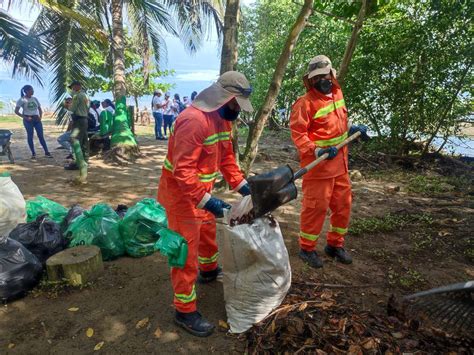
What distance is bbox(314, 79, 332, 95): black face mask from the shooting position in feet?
9.96

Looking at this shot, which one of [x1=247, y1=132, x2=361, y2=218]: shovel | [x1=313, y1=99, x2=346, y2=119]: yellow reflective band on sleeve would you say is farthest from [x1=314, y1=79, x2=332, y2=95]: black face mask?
[x1=247, y1=132, x2=361, y2=218]: shovel

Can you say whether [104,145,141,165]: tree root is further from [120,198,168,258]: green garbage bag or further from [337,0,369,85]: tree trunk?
[337,0,369,85]: tree trunk

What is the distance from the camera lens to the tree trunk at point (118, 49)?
26.8ft

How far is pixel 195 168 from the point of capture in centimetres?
215

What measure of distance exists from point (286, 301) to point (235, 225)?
30.8 inches

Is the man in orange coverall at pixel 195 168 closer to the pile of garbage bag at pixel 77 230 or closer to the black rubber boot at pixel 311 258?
the pile of garbage bag at pixel 77 230

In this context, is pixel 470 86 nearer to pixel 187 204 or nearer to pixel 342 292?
pixel 342 292

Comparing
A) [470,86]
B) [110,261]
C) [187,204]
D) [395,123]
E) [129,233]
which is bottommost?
[110,261]

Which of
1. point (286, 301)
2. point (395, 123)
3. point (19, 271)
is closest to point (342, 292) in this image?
point (286, 301)

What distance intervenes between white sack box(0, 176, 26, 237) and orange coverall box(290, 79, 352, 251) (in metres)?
2.84

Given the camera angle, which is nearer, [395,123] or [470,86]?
[470,86]

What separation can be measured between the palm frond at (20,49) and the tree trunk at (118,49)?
1.62m

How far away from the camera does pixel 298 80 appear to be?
34.4 ft

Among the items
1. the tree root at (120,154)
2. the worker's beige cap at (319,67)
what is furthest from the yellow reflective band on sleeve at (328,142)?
the tree root at (120,154)
